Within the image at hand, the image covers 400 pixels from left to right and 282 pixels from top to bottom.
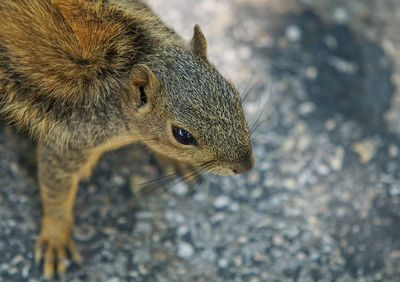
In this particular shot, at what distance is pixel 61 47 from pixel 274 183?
1.47 meters

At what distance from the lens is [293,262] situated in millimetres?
2674

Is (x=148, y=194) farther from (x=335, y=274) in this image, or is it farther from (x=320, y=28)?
(x=320, y=28)

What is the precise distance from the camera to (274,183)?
292cm

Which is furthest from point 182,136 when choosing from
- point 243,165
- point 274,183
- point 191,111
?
point 274,183

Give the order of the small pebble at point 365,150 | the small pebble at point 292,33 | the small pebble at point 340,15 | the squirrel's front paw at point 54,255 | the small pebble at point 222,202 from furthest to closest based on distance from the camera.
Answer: the small pebble at point 340,15 < the small pebble at point 292,33 < the small pebble at point 365,150 < the small pebble at point 222,202 < the squirrel's front paw at point 54,255

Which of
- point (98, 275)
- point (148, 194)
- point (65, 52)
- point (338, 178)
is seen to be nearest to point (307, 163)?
point (338, 178)

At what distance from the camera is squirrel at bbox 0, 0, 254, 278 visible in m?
2.04

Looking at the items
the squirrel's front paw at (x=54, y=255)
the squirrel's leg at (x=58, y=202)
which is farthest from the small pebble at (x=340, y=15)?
the squirrel's front paw at (x=54, y=255)

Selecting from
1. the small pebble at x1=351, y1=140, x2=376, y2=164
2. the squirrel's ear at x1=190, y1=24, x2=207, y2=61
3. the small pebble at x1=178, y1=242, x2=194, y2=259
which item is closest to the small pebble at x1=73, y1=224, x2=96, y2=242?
the small pebble at x1=178, y1=242, x2=194, y2=259

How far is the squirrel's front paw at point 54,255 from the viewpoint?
2.50 metres

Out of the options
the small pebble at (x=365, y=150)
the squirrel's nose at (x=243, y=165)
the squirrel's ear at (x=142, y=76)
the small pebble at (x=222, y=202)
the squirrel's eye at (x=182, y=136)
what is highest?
the small pebble at (x=365, y=150)

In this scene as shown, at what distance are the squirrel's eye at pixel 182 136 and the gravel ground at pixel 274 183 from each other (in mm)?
656

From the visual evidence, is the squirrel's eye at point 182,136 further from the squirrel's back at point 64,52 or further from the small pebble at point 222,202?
the small pebble at point 222,202

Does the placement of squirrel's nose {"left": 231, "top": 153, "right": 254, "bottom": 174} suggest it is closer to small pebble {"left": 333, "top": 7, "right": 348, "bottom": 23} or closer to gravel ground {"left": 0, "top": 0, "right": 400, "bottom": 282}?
gravel ground {"left": 0, "top": 0, "right": 400, "bottom": 282}
